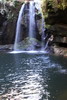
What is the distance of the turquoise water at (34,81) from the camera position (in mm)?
11310

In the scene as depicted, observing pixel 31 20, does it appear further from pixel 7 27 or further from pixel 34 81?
pixel 34 81

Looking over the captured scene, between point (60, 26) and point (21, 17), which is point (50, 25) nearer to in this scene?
point (60, 26)

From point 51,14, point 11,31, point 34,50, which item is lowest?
point 34,50

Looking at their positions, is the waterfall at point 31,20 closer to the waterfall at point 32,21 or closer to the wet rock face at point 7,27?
the waterfall at point 32,21

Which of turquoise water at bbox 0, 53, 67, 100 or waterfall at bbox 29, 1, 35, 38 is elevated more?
waterfall at bbox 29, 1, 35, 38

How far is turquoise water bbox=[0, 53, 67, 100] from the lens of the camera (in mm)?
11310

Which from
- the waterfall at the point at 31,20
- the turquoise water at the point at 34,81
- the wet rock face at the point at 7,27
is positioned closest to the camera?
the turquoise water at the point at 34,81

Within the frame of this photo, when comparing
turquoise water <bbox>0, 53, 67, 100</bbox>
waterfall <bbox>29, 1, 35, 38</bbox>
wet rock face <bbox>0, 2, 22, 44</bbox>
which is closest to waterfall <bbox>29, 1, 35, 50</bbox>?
waterfall <bbox>29, 1, 35, 38</bbox>

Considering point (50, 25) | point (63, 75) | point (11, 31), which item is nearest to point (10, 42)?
point (11, 31)

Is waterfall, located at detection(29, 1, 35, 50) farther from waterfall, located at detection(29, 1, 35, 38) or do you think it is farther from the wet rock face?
the wet rock face

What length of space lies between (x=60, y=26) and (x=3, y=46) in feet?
28.1

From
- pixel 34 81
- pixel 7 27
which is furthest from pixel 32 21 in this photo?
pixel 34 81

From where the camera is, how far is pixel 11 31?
30.9 metres

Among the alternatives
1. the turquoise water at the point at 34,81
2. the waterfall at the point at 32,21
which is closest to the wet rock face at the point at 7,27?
the waterfall at the point at 32,21
